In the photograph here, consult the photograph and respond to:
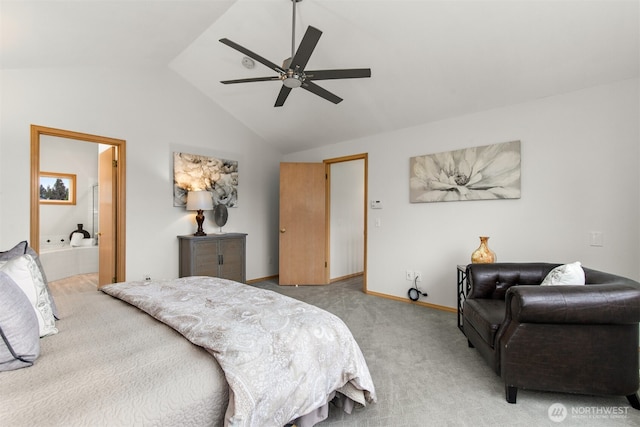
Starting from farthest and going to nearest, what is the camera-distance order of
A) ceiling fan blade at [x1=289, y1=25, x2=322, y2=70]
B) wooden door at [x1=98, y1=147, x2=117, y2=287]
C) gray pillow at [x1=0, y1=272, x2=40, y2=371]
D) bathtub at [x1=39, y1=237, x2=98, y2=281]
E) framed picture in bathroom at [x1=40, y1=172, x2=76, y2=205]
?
framed picture in bathroom at [x1=40, y1=172, x2=76, y2=205] < bathtub at [x1=39, y1=237, x2=98, y2=281] < wooden door at [x1=98, y1=147, x2=117, y2=287] < ceiling fan blade at [x1=289, y1=25, x2=322, y2=70] < gray pillow at [x1=0, y1=272, x2=40, y2=371]

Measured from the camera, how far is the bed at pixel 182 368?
33.6 inches

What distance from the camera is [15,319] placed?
1.06 m

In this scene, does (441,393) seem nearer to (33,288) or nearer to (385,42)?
(33,288)

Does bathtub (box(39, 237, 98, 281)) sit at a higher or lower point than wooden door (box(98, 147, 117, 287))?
lower

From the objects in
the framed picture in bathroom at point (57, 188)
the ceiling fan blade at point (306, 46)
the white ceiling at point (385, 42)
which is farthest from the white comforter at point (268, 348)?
the framed picture in bathroom at point (57, 188)

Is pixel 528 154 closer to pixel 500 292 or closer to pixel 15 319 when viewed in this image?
pixel 500 292

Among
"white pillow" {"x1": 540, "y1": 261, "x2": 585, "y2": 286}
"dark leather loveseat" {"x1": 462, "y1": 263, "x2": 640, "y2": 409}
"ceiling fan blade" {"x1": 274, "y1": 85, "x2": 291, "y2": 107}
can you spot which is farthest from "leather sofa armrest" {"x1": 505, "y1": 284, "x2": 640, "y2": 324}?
"ceiling fan blade" {"x1": 274, "y1": 85, "x2": 291, "y2": 107}

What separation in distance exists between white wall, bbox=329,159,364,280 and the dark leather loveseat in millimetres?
3370

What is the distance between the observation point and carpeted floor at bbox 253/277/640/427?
1.62 meters

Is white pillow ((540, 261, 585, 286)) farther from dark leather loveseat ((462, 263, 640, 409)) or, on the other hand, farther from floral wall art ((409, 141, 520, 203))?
floral wall art ((409, 141, 520, 203))

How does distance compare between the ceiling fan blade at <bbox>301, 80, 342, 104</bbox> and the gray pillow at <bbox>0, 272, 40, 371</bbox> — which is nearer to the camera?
the gray pillow at <bbox>0, 272, 40, 371</bbox>

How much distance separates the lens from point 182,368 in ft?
3.39

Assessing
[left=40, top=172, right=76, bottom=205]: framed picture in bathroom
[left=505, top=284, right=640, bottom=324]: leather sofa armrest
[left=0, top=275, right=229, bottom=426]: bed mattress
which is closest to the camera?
[left=0, top=275, right=229, bottom=426]: bed mattress

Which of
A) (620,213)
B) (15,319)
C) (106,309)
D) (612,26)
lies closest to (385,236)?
(620,213)
